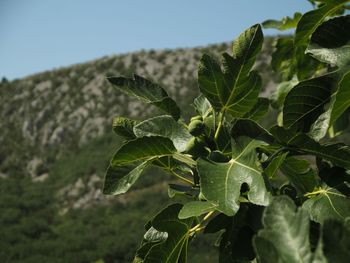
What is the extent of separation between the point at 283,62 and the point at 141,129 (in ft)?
3.34

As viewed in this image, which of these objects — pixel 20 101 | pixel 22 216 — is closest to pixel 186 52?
pixel 20 101

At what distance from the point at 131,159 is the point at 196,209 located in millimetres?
184

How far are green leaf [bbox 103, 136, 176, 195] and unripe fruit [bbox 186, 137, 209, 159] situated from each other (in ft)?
0.11

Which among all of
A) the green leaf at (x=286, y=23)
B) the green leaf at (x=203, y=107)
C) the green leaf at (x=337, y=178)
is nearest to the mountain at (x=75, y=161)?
the green leaf at (x=286, y=23)

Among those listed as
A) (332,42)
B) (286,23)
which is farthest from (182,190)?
(286,23)

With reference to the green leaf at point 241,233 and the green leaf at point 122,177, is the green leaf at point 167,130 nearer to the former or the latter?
the green leaf at point 122,177

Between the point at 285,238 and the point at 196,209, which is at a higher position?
the point at 285,238

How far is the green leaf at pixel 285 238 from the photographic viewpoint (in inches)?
22.5

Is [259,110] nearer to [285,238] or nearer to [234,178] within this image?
[234,178]

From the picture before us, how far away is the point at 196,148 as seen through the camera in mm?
1094

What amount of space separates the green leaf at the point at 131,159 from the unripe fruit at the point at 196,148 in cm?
3

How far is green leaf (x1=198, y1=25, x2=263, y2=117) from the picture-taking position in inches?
39.4

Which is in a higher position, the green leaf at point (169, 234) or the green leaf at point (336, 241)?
the green leaf at point (336, 241)

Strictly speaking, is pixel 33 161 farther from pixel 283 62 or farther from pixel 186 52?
pixel 283 62
